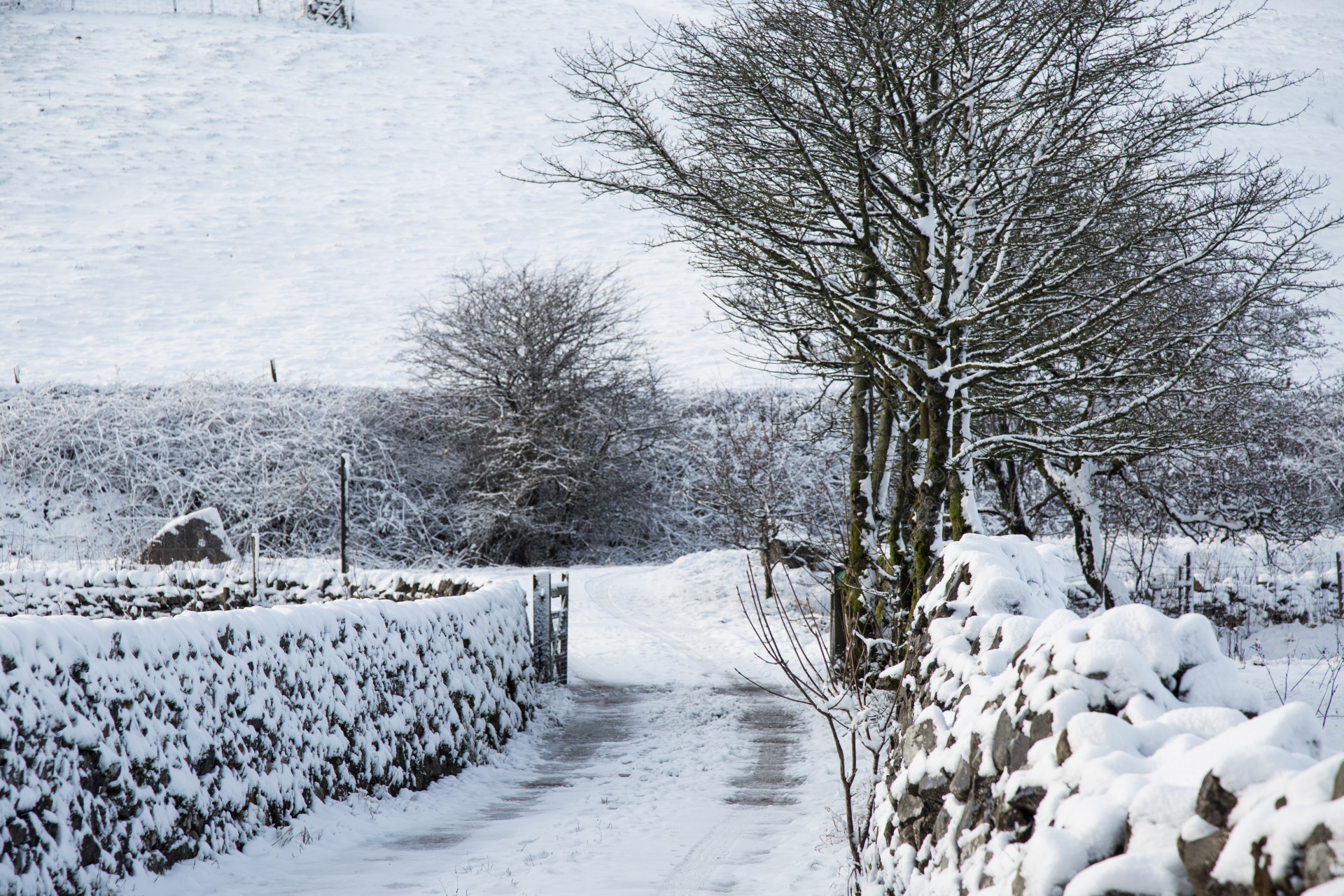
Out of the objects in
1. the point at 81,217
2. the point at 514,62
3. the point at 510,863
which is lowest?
the point at 510,863

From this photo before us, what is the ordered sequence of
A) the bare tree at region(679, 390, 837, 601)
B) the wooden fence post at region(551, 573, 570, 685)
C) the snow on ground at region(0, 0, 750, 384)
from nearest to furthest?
the wooden fence post at region(551, 573, 570, 685) < the bare tree at region(679, 390, 837, 601) < the snow on ground at region(0, 0, 750, 384)

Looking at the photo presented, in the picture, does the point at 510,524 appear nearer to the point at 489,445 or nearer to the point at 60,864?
the point at 489,445

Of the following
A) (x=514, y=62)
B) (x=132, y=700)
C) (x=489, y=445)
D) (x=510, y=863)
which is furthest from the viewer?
(x=514, y=62)

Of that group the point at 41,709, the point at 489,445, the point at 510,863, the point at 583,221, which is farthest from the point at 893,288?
the point at 583,221

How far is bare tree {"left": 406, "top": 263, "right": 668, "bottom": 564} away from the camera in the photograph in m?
23.6

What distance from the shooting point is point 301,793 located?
6223 millimetres

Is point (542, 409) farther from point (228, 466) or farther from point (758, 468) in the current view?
point (228, 466)

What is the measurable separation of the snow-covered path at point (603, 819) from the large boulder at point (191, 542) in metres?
8.29

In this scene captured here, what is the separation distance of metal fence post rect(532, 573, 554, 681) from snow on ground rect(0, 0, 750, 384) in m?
17.3

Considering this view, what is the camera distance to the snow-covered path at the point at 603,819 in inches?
208

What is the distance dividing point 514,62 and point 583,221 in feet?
49.2

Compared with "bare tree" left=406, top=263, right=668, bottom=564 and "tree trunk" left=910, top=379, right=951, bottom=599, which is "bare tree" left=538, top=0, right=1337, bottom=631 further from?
"bare tree" left=406, top=263, right=668, bottom=564

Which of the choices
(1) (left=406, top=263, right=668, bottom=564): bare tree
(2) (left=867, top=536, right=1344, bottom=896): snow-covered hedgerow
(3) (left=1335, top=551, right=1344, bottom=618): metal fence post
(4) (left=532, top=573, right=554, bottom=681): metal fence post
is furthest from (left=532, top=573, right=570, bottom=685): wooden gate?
(3) (left=1335, top=551, right=1344, bottom=618): metal fence post

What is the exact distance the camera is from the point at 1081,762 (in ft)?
8.11
